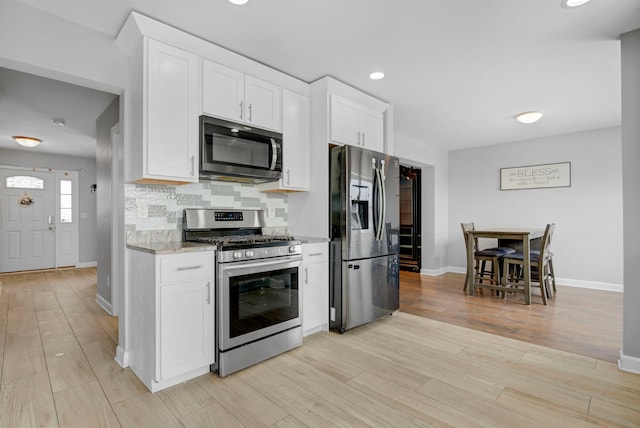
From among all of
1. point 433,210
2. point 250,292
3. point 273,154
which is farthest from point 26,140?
point 433,210

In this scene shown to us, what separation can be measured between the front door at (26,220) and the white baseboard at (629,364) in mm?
8921

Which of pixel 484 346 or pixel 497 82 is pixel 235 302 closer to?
pixel 484 346

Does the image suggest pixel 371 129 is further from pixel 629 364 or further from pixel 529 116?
pixel 629 364

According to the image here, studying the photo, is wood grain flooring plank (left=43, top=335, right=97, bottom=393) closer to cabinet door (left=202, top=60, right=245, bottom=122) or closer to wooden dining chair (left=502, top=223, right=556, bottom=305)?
cabinet door (left=202, top=60, right=245, bottom=122)

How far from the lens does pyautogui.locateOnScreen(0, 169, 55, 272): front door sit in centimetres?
612

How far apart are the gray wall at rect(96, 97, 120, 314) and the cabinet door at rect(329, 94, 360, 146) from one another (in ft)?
8.20

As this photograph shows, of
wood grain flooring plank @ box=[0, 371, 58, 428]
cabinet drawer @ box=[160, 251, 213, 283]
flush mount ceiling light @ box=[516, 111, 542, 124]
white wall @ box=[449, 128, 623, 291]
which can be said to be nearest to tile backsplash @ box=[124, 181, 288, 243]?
cabinet drawer @ box=[160, 251, 213, 283]

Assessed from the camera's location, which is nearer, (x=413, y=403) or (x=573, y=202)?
(x=413, y=403)

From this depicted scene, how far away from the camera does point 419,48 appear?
2.67m

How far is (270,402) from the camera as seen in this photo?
6.37 ft

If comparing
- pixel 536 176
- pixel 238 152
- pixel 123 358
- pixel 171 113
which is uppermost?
pixel 171 113

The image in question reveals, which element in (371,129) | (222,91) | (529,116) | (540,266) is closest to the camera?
(222,91)

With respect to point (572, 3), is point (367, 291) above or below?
below

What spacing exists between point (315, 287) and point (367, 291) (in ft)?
1.86
